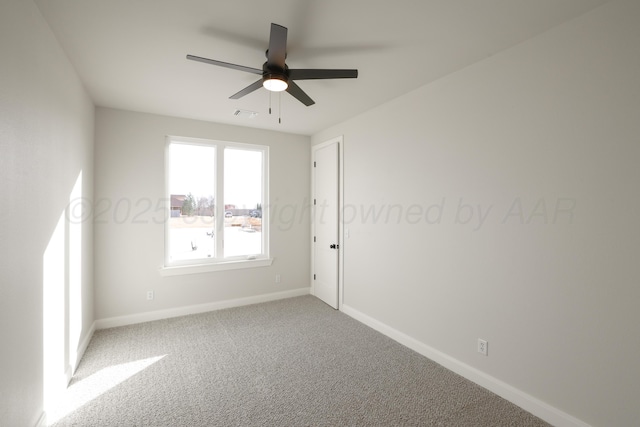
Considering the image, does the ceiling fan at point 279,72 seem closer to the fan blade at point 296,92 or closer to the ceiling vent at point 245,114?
the fan blade at point 296,92

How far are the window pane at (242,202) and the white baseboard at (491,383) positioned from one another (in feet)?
7.68

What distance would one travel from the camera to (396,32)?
2.05 meters

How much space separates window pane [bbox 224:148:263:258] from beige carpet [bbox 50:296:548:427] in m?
1.35

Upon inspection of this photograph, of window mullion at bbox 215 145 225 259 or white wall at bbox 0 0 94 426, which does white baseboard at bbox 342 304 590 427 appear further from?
white wall at bbox 0 0 94 426

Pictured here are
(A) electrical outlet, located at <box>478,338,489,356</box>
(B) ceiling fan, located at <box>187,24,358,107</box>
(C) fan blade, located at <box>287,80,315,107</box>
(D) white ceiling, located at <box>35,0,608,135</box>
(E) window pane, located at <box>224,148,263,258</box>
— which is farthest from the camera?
(E) window pane, located at <box>224,148,263,258</box>

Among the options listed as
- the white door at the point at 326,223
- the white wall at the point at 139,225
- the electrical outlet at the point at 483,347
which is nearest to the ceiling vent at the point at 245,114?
the white wall at the point at 139,225

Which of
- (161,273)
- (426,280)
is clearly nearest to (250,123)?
(161,273)

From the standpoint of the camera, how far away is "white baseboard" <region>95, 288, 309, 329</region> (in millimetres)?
3625

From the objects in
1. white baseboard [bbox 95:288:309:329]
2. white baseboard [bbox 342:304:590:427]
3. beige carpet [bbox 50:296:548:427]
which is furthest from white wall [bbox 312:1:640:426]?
white baseboard [bbox 95:288:309:329]

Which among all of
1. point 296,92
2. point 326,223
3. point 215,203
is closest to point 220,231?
point 215,203

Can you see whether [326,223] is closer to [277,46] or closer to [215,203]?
[215,203]

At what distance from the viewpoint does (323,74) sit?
206 cm

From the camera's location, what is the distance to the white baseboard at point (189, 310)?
11.9ft

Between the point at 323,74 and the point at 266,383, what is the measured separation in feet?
8.25
